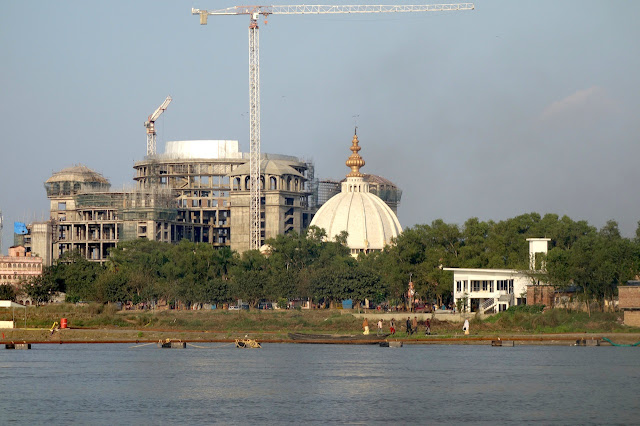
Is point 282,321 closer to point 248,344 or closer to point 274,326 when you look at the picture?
point 274,326

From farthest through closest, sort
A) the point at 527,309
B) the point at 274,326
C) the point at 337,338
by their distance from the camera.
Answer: the point at 274,326 → the point at 527,309 → the point at 337,338

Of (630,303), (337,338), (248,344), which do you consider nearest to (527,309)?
(630,303)

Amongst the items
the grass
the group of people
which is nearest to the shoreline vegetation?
the grass

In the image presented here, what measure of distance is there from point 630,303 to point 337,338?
2630cm

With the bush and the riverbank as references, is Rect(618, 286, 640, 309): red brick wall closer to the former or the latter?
the riverbank

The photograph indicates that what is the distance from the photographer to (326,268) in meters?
164

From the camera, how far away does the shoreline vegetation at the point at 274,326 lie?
374 feet

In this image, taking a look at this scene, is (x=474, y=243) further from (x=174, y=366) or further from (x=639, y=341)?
(x=174, y=366)

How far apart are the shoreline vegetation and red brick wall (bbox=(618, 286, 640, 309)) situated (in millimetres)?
2047

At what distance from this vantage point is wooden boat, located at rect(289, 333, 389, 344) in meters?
112

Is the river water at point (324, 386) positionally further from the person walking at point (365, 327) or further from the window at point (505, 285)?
the window at point (505, 285)

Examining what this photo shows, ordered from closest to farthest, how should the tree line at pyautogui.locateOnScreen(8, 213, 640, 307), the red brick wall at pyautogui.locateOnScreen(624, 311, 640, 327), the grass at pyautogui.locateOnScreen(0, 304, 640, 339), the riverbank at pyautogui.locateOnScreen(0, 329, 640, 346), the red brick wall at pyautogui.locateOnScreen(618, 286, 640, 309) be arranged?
the riverbank at pyautogui.locateOnScreen(0, 329, 640, 346), the red brick wall at pyautogui.locateOnScreen(618, 286, 640, 309), the red brick wall at pyautogui.locateOnScreen(624, 311, 640, 327), the grass at pyautogui.locateOnScreen(0, 304, 640, 339), the tree line at pyautogui.locateOnScreen(8, 213, 640, 307)

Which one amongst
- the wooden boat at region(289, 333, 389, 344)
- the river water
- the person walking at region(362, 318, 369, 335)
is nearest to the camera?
the river water

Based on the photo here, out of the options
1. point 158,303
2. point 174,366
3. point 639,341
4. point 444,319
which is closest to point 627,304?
point 639,341
